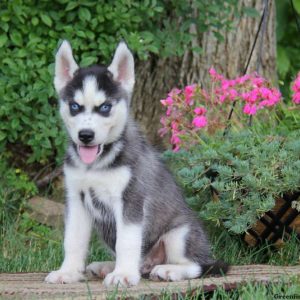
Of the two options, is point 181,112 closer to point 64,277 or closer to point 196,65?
point 196,65

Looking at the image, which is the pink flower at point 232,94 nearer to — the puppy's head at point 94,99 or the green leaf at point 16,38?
the puppy's head at point 94,99

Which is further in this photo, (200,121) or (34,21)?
(34,21)

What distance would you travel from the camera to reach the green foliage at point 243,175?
17.1 ft

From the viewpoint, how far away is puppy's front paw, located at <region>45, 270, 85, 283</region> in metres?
4.67

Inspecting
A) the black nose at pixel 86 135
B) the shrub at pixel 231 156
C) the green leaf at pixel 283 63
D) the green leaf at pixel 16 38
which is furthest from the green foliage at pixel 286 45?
the black nose at pixel 86 135

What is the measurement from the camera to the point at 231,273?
496 centimetres

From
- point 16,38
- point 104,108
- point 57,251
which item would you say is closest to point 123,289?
point 104,108

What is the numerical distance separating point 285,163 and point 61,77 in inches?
68.4

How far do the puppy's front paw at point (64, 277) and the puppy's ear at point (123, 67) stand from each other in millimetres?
1249

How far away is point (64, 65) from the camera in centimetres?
487

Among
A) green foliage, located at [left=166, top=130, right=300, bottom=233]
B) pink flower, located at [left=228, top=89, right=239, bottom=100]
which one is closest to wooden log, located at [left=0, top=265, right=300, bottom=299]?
green foliage, located at [left=166, top=130, right=300, bottom=233]

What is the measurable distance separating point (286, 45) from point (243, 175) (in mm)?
4758

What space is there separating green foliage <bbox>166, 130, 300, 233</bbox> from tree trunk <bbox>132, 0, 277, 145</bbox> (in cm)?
205

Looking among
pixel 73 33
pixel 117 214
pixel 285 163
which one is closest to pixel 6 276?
pixel 117 214
